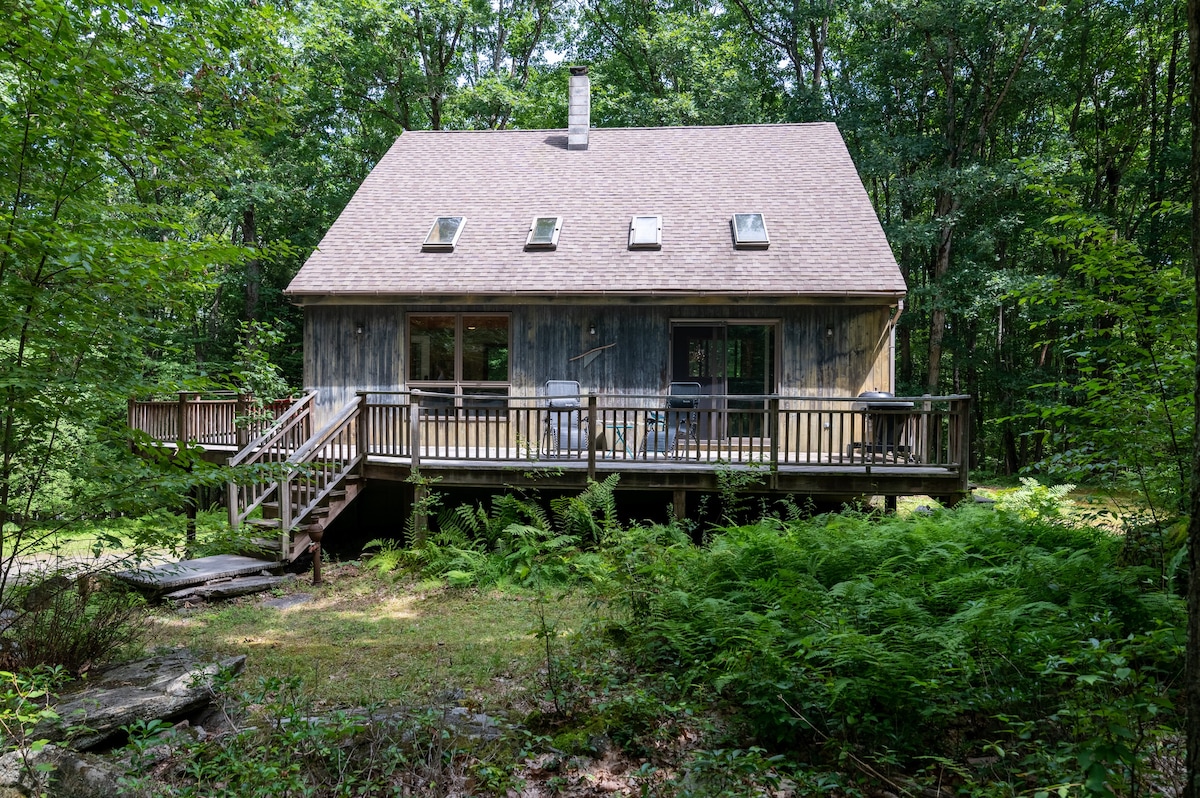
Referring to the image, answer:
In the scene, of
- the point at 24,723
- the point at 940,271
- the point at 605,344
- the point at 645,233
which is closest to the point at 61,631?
the point at 24,723

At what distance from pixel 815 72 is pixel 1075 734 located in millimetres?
21834

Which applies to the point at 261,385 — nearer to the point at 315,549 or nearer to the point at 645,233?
the point at 315,549

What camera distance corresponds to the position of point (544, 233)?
12508mm

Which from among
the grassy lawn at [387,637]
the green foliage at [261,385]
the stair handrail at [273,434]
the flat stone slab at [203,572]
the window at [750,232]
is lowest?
the grassy lawn at [387,637]

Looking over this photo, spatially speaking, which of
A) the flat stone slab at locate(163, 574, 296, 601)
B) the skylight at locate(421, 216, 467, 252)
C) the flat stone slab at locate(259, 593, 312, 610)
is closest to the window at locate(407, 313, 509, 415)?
the skylight at locate(421, 216, 467, 252)

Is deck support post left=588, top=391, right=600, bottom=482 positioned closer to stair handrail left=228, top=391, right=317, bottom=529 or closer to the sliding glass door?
the sliding glass door

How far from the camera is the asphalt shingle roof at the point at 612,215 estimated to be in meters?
11.3

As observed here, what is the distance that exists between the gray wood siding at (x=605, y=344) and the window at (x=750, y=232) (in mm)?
1190

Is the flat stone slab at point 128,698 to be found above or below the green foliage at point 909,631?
below

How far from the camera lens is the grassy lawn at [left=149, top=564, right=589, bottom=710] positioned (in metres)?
4.69

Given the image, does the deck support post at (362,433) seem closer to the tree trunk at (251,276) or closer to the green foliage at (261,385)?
the green foliage at (261,385)

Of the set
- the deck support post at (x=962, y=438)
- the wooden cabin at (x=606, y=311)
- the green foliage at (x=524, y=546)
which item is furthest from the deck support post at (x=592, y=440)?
the deck support post at (x=962, y=438)

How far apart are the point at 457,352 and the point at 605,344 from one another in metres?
2.45

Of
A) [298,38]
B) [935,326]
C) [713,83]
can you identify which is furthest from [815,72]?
[298,38]
